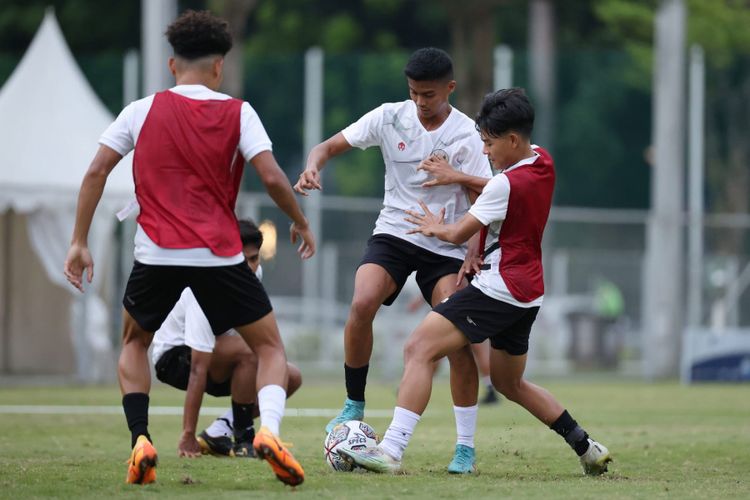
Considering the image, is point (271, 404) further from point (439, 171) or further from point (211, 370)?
point (211, 370)

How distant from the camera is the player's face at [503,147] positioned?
7.66 m

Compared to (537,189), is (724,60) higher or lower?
higher

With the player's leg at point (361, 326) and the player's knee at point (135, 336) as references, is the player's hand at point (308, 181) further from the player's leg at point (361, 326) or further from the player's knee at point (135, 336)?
the player's knee at point (135, 336)

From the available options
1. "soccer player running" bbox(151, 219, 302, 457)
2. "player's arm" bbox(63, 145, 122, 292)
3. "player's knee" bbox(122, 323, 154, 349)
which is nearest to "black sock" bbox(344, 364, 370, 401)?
"soccer player running" bbox(151, 219, 302, 457)

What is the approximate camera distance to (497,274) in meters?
7.59

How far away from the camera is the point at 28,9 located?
37.6 m

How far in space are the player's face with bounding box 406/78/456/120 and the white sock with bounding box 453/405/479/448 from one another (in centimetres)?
163

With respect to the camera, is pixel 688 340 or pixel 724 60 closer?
pixel 688 340

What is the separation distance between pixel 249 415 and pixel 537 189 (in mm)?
2555

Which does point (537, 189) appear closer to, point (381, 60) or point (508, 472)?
point (508, 472)

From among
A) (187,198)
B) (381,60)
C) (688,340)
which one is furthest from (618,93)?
(187,198)

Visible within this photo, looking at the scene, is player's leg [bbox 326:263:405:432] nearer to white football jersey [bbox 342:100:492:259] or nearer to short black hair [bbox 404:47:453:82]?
white football jersey [bbox 342:100:492:259]

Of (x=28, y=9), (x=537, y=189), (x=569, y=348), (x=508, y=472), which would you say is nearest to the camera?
(x=537, y=189)

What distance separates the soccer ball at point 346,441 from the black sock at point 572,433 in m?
0.96
